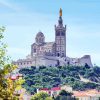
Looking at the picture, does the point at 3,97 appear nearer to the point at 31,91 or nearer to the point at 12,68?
the point at 12,68

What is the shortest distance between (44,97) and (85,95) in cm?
3885

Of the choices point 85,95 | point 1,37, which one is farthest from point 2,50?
point 85,95

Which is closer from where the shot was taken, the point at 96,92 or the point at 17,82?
the point at 17,82

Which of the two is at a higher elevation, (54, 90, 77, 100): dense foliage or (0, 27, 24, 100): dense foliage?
(54, 90, 77, 100): dense foliage

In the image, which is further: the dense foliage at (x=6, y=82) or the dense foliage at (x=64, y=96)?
the dense foliage at (x=64, y=96)

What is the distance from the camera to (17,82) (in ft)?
87.7

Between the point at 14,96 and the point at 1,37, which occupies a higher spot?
the point at 1,37

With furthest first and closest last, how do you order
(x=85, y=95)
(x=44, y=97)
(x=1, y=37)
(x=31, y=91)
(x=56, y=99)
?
(x=31, y=91) < (x=85, y=95) < (x=56, y=99) < (x=44, y=97) < (x=1, y=37)

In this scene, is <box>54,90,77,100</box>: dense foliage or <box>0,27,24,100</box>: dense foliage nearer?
<box>0,27,24,100</box>: dense foliage

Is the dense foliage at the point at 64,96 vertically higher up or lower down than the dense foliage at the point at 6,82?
higher up

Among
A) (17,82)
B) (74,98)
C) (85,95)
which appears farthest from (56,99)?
(17,82)

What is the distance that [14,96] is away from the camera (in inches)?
1050

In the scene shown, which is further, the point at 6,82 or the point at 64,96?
the point at 64,96

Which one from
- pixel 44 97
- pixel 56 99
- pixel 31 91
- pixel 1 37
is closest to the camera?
pixel 1 37
